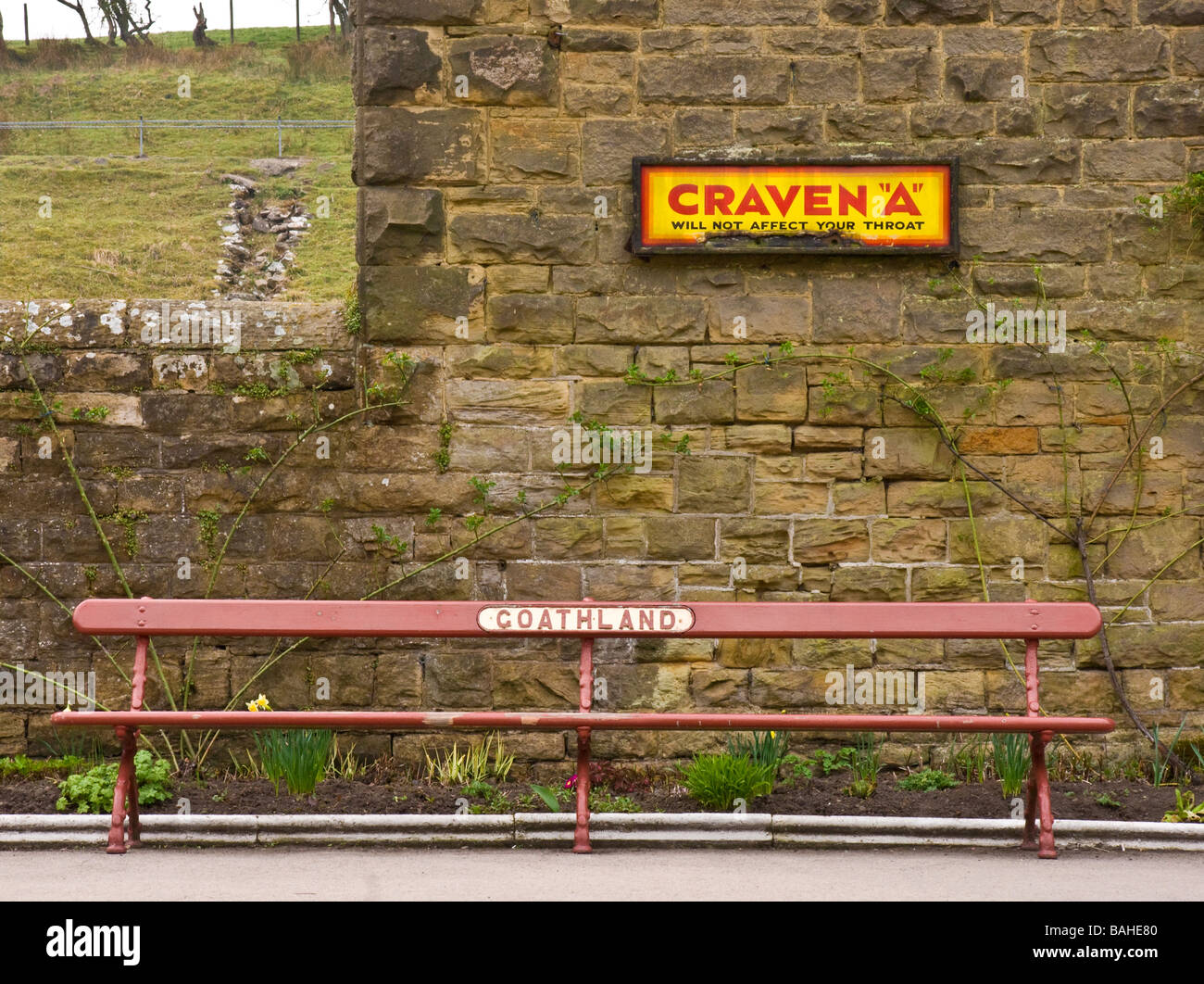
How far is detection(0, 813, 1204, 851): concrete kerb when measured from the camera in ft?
16.3

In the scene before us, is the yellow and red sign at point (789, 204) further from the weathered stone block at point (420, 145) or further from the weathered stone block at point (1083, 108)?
the weathered stone block at point (420, 145)

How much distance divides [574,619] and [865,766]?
71.9 inches

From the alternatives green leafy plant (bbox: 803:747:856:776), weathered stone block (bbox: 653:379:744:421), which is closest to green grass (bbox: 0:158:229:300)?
weathered stone block (bbox: 653:379:744:421)

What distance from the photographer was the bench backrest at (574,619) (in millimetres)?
5113

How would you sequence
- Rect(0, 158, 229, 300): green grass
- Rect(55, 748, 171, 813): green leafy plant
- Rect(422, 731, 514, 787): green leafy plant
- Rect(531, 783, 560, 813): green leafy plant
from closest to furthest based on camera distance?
Rect(531, 783, 560, 813): green leafy plant
Rect(55, 748, 171, 813): green leafy plant
Rect(422, 731, 514, 787): green leafy plant
Rect(0, 158, 229, 300): green grass

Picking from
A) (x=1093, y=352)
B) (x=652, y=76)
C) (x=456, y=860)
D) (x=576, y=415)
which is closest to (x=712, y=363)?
(x=576, y=415)

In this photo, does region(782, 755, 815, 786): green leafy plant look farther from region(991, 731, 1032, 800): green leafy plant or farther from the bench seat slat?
the bench seat slat

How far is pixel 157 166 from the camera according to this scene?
21.5m

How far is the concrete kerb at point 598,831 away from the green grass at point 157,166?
363 inches

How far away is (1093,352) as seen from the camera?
254 inches

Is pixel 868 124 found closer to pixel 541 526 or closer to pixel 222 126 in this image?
pixel 541 526

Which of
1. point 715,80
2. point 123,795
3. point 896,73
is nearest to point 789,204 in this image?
point 715,80

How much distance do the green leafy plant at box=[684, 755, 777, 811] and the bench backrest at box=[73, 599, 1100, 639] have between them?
80cm
